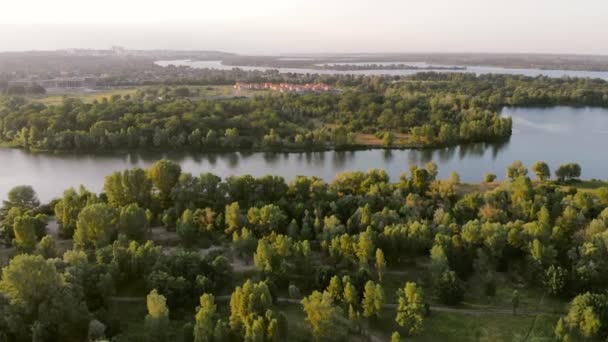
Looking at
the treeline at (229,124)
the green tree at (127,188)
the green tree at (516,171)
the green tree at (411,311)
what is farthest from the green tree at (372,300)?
the treeline at (229,124)

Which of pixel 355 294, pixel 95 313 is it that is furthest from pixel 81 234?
pixel 355 294

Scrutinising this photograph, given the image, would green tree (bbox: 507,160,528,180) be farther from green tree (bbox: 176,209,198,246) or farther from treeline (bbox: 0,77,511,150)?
green tree (bbox: 176,209,198,246)

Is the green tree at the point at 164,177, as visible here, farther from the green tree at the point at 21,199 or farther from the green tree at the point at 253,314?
the green tree at the point at 253,314

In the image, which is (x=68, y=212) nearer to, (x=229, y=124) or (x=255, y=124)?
(x=229, y=124)

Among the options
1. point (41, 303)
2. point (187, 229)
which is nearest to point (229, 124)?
point (187, 229)

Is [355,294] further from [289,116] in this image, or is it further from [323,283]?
[289,116]

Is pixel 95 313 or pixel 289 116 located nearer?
pixel 95 313
